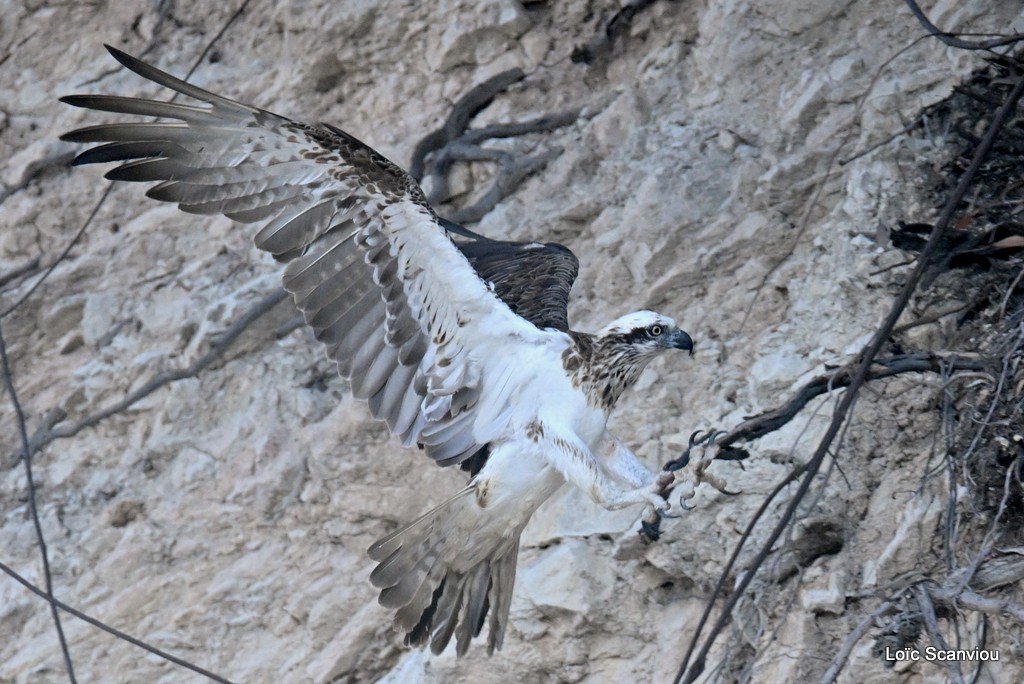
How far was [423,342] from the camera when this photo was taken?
503cm

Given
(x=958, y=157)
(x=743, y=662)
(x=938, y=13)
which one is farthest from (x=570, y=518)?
(x=938, y=13)

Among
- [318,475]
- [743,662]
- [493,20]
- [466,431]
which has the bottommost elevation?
[743,662]

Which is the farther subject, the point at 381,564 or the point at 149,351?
the point at 149,351

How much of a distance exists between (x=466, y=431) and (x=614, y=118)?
2.59 metres

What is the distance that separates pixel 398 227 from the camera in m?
4.81

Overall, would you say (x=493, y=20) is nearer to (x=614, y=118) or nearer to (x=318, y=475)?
(x=614, y=118)

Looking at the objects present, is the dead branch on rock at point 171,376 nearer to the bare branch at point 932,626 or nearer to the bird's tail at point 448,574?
the bird's tail at point 448,574

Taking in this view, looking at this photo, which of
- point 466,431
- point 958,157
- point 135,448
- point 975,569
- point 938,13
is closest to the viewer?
point 975,569

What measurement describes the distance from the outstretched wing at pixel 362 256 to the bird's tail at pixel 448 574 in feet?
0.87

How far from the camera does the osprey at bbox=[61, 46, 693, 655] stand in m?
4.79

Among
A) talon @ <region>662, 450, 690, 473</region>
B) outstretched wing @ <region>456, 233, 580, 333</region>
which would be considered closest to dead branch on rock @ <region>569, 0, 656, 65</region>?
outstretched wing @ <region>456, 233, 580, 333</region>

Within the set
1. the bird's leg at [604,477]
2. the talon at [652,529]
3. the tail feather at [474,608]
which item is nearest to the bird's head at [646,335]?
the bird's leg at [604,477]

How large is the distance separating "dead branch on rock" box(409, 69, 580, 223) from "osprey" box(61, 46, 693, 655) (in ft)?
7.37

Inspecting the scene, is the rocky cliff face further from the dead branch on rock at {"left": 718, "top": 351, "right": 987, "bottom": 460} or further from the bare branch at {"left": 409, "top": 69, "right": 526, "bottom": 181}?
the dead branch on rock at {"left": 718, "top": 351, "right": 987, "bottom": 460}
